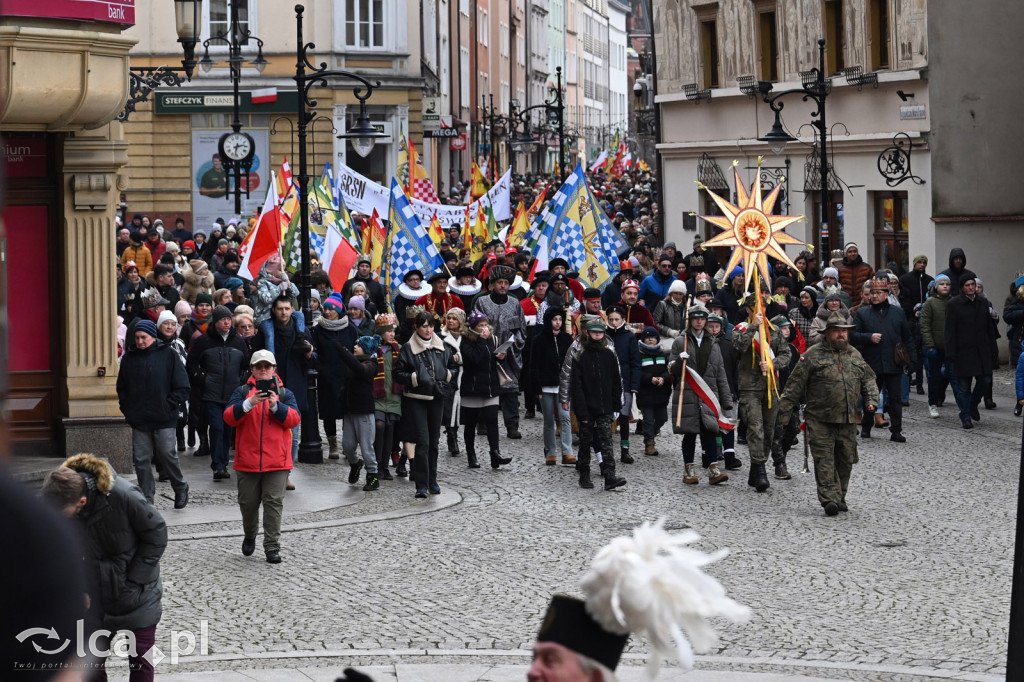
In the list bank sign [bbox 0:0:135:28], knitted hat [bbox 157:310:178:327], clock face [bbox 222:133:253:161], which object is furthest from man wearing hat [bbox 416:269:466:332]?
clock face [bbox 222:133:253:161]

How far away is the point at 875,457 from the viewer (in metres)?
16.1

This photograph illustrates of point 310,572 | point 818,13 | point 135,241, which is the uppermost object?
point 818,13

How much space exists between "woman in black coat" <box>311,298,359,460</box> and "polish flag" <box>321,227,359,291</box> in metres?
4.38

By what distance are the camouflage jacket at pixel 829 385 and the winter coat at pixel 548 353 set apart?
359cm

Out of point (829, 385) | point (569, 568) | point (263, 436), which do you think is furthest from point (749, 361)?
point (263, 436)

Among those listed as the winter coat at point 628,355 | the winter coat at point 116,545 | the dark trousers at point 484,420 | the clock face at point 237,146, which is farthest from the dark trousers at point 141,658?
the clock face at point 237,146

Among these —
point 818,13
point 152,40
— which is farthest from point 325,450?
point 152,40

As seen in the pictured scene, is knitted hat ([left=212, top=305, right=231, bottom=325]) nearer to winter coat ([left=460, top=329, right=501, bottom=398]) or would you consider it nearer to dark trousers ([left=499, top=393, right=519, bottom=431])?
winter coat ([left=460, top=329, right=501, bottom=398])

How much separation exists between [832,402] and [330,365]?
5751 mm

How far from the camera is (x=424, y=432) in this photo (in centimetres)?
1424

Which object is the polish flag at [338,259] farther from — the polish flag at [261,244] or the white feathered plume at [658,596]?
the white feathered plume at [658,596]

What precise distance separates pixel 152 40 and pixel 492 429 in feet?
100

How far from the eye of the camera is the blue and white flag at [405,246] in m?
21.3

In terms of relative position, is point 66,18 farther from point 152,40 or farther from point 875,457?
point 152,40
